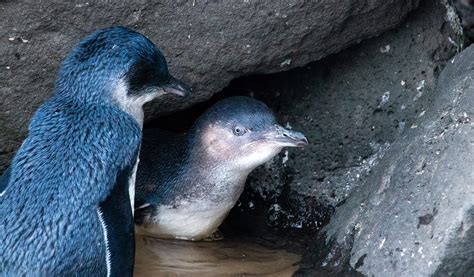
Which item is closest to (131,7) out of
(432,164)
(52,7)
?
(52,7)

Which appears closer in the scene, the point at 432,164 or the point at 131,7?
the point at 432,164

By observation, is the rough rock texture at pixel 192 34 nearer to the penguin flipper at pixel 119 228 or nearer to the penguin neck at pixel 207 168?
the penguin neck at pixel 207 168

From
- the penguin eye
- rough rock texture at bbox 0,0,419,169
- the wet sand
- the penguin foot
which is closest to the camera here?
rough rock texture at bbox 0,0,419,169

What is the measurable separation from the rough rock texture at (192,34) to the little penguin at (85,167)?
1.10 ft

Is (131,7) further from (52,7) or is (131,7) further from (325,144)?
(325,144)

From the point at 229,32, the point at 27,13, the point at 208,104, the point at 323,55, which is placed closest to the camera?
the point at 27,13

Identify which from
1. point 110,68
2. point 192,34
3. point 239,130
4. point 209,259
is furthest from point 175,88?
point 209,259

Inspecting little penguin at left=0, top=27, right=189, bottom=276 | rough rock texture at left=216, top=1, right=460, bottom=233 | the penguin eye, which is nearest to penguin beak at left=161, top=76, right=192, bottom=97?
little penguin at left=0, top=27, right=189, bottom=276

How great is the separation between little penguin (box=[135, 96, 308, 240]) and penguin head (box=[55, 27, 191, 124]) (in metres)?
0.68

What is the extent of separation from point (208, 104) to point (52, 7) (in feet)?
4.21

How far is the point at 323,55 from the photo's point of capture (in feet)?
16.3

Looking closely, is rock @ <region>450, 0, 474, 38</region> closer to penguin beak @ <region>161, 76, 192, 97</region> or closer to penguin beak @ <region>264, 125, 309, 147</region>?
penguin beak @ <region>264, 125, 309, 147</region>

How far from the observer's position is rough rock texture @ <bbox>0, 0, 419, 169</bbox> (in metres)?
4.43

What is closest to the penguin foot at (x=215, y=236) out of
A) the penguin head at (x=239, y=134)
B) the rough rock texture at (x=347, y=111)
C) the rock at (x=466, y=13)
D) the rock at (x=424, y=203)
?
the rough rock texture at (x=347, y=111)
